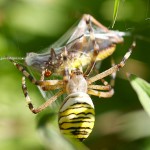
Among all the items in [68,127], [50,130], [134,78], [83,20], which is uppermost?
[83,20]

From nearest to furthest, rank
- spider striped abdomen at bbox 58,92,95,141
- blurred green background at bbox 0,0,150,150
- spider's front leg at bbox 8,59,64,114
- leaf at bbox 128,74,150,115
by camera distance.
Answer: spider striped abdomen at bbox 58,92,95,141 → leaf at bbox 128,74,150,115 → spider's front leg at bbox 8,59,64,114 → blurred green background at bbox 0,0,150,150

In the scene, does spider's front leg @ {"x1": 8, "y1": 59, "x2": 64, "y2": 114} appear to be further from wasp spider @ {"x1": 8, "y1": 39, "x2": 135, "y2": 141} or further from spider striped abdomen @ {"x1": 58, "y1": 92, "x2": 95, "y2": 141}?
spider striped abdomen @ {"x1": 58, "y1": 92, "x2": 95, "y2": 141}

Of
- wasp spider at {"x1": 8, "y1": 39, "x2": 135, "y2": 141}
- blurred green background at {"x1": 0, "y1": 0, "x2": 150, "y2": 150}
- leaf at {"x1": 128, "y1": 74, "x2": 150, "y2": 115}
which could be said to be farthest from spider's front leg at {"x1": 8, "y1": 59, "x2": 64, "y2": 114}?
leaf at {"x1": 128, "y1": 74, "x2": 150, "y2": 115}

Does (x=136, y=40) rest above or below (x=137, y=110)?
above

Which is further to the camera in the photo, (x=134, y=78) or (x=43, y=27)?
(x=43, y=27)

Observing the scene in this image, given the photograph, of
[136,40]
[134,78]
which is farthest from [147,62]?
[134,78]

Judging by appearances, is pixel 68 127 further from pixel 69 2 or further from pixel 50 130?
pixel 69 2

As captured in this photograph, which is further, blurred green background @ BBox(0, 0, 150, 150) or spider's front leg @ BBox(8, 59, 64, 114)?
blurred green background @ BBox(0, 0, 150, 150)

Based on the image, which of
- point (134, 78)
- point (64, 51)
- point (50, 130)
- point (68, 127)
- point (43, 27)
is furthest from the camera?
point (43, 27)
